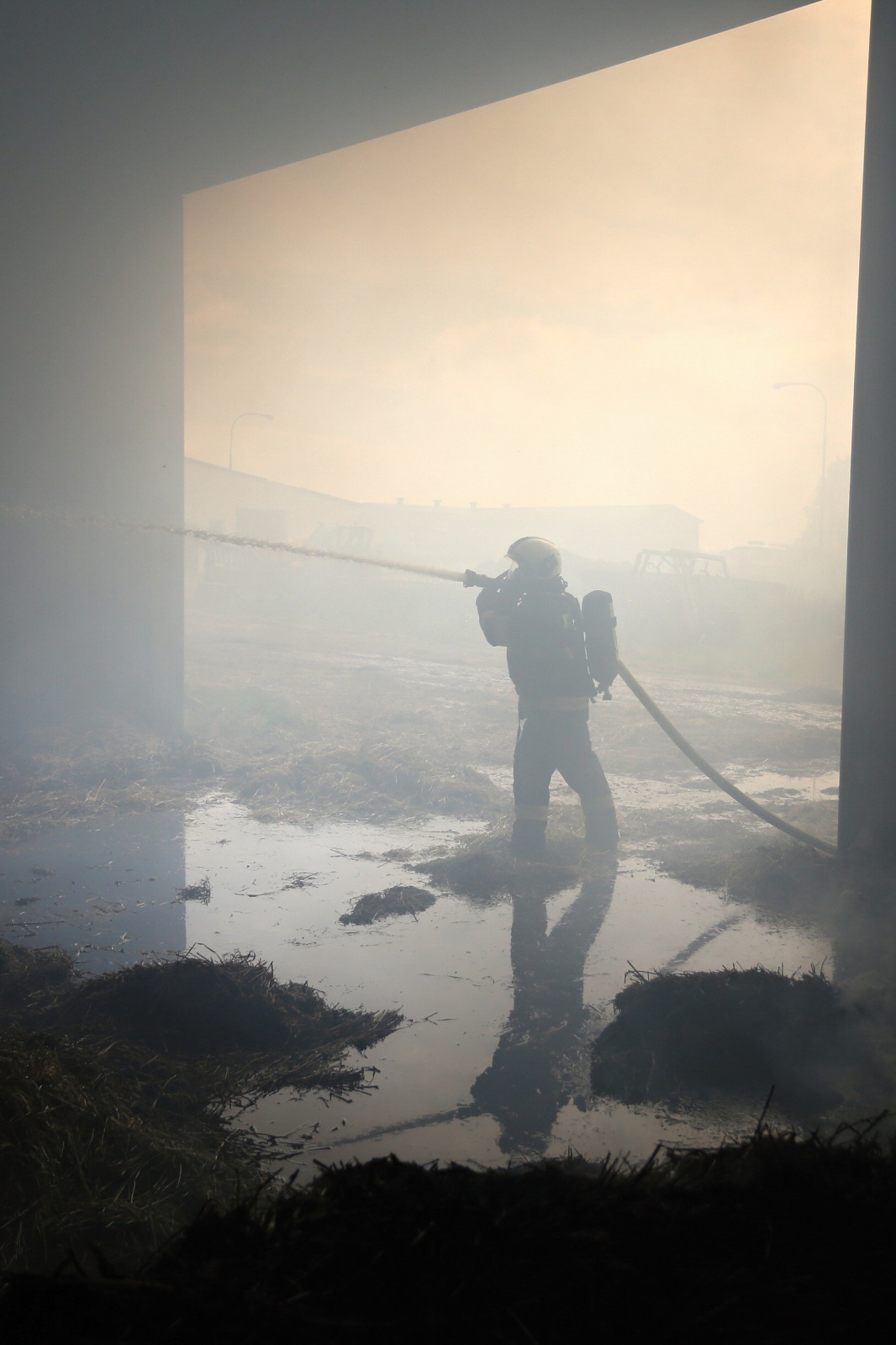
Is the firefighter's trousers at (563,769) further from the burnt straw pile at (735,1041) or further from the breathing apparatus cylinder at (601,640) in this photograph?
the burnt straw pile at (735,1041)

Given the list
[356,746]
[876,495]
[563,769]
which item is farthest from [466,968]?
[356,746]

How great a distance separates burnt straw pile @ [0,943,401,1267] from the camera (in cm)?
196

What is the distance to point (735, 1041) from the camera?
2.92m

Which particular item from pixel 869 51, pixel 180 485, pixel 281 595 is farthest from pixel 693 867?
pixel 281 595

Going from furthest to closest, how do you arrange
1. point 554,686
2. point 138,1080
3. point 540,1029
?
1. point 554,686
2. point 540,1029
3. point 138,1080

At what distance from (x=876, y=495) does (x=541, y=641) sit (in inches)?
90.5

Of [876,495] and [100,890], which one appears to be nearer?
[100,890]

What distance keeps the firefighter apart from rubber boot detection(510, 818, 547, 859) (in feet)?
0.06

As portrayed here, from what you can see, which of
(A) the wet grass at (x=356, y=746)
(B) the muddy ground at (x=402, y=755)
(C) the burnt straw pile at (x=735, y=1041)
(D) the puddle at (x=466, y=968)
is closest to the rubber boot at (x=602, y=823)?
(D) the puddle at (x=466, y=968)

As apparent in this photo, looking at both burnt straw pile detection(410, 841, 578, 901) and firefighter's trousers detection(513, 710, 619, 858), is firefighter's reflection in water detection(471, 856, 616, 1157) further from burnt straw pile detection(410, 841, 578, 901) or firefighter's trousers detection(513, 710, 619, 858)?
firefighter's trousers detection(513, 710, 619, 858)

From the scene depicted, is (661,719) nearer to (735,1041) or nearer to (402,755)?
(402,755)

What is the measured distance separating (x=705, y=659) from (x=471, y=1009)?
Result: 1667 cm

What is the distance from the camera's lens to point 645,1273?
3.55ft

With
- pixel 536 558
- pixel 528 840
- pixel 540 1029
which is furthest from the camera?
pixel 536 558
